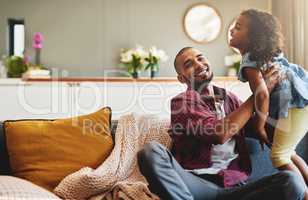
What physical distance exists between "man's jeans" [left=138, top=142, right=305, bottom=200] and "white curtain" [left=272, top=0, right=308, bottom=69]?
100.0 inches

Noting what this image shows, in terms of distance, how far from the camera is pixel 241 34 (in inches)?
60.7

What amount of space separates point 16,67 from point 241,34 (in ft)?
11.1

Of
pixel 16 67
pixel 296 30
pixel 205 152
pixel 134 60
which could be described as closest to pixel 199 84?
pixel 205 152

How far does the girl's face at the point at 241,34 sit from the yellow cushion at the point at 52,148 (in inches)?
32.8

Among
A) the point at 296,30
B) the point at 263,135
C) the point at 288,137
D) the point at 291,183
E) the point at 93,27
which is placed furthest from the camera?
the point at 93,27

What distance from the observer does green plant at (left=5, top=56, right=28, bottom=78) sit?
439cm

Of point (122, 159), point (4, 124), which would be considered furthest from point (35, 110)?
point (122, 159)

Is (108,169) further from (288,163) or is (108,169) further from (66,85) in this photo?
(66,85)

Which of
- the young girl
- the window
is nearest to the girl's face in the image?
the young girl

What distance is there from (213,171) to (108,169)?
1.58 feet

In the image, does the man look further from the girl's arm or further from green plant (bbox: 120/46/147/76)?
green plant (bbox: 120/46/147/76)

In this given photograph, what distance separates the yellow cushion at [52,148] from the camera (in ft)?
6.32

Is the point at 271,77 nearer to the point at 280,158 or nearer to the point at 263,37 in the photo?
the point at 263,37

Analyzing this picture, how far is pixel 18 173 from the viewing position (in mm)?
1939
